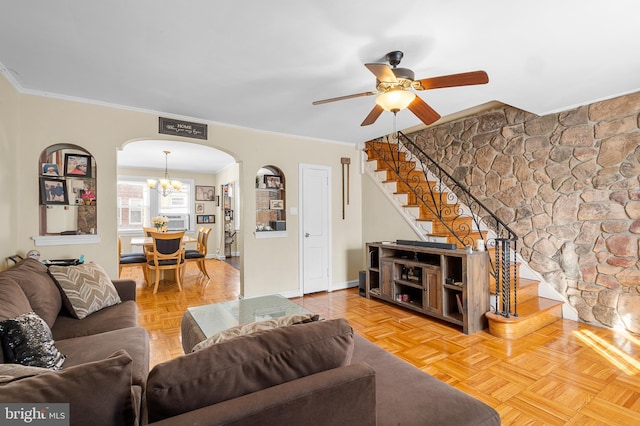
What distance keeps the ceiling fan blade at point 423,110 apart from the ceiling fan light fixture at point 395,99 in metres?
0.12

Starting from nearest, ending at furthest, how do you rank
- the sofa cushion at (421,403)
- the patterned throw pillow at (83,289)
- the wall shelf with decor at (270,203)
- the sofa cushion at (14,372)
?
the sofa cushion at (14,372) < the sofa cushion at (421,403) < the patterned throw pillow at (83,289) < the wall shelf with decor at (270,203)

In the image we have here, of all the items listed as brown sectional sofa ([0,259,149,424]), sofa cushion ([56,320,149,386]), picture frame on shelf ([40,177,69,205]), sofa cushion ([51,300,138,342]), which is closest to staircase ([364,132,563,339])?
sofa cushion ([56,320,149,386])

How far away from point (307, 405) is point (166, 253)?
15.1 ft

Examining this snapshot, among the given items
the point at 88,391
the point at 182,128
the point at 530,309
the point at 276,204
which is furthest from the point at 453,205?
the point at 88,391

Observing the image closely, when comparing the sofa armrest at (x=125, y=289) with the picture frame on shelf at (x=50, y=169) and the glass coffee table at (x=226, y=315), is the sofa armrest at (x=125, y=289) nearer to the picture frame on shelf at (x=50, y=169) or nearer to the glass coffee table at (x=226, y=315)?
the glass coffee table at (x=226, y=315)

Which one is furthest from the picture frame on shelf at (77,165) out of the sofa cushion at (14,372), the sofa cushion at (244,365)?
the sofa cushion at (244,365)

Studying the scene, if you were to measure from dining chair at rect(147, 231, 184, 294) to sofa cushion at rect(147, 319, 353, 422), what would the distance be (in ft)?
14.1

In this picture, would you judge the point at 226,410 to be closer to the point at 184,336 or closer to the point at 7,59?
the point at 184,336

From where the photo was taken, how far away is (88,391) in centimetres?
73

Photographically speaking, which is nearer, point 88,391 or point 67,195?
point 88,391

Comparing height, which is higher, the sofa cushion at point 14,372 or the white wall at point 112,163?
the white wall at point 112,163

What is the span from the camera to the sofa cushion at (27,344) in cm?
139

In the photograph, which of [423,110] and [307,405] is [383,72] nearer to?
[423,110]

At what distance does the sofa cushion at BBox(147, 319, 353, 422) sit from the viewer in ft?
2.73
